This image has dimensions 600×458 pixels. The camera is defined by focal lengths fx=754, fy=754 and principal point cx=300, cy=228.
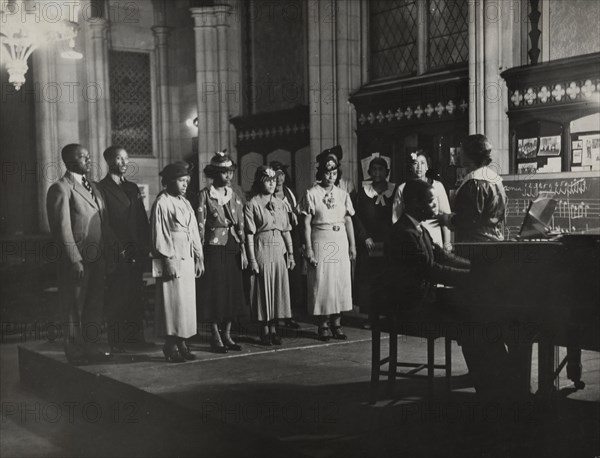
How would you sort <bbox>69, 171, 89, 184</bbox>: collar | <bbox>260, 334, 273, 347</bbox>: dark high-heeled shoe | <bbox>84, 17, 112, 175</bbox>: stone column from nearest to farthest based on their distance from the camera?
<bbox>69, 171, 89, 184</bbox>: collar
<bbox>260, 334, 273, 347</bbox>: dark high-heeled shoe
<bbox>84, 17, 112, 175</bbox>: stone column

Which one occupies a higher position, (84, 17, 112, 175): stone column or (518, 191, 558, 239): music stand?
(84, 17, 112, 175): stone column

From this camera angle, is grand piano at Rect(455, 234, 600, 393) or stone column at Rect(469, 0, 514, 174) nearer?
grand piano at Rect(455, 234, 600, 393)

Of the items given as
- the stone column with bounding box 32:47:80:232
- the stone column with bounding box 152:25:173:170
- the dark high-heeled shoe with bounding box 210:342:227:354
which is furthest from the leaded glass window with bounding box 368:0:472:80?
the stone column with bounding box 32:47:80:232

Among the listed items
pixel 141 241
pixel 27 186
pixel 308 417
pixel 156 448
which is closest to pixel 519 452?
pixel 308 417

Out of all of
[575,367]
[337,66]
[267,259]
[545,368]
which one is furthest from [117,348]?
[337,66]

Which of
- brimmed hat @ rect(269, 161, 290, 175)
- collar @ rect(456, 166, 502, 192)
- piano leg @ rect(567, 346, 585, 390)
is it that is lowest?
piano leg @ rect(567, 346, 585, 390)

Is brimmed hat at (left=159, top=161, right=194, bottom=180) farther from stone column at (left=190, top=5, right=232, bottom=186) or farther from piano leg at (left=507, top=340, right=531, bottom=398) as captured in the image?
stone column at (left=190, top=5, right=232, bottom=186)

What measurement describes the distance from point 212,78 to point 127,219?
533cm

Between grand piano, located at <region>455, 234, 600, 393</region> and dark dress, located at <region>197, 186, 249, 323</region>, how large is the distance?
113 inches

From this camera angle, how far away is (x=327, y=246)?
276 inches

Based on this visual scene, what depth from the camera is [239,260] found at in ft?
21.9

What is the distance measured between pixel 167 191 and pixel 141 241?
0.86 m

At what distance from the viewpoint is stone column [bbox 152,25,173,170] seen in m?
13.8

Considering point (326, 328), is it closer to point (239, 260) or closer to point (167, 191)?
point (239, 260)
